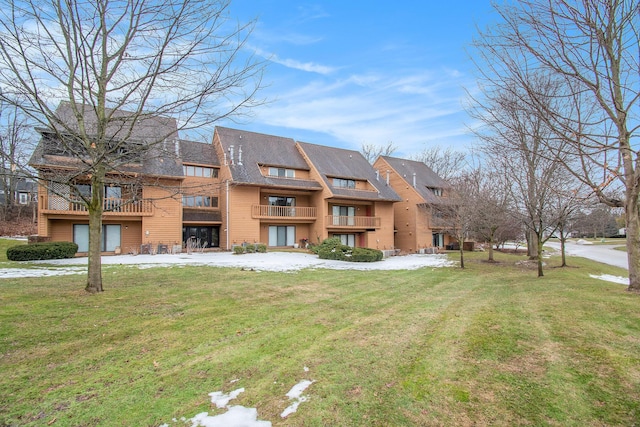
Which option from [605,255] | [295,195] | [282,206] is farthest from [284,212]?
[605,255]

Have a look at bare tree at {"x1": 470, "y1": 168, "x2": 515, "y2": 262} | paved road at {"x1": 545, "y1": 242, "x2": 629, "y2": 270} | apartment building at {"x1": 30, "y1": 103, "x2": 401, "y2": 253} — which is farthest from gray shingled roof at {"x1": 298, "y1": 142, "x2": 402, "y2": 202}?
paved road at {"x1": 545, "y1": 242, "x2": 629, "y2": 270}

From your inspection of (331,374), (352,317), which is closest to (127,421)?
(331,374)

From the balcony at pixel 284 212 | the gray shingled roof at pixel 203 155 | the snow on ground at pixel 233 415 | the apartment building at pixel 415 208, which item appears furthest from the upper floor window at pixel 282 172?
the snow on ground at pixel 233 415

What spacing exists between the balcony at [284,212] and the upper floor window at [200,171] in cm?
434

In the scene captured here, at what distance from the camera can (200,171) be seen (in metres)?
24.2

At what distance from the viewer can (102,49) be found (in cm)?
709

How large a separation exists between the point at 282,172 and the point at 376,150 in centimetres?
2556

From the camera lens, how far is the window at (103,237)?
19.8 meters

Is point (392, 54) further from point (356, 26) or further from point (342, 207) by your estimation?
point (342, 207)

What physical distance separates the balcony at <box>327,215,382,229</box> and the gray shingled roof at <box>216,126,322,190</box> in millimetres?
2781

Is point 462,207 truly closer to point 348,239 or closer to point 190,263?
point 348,239

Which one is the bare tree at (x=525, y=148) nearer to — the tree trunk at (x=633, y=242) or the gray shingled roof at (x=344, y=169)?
the tree trunk at (x=633, y=242)

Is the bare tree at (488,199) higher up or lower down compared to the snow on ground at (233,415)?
higher up

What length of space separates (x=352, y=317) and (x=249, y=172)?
18716 mm
